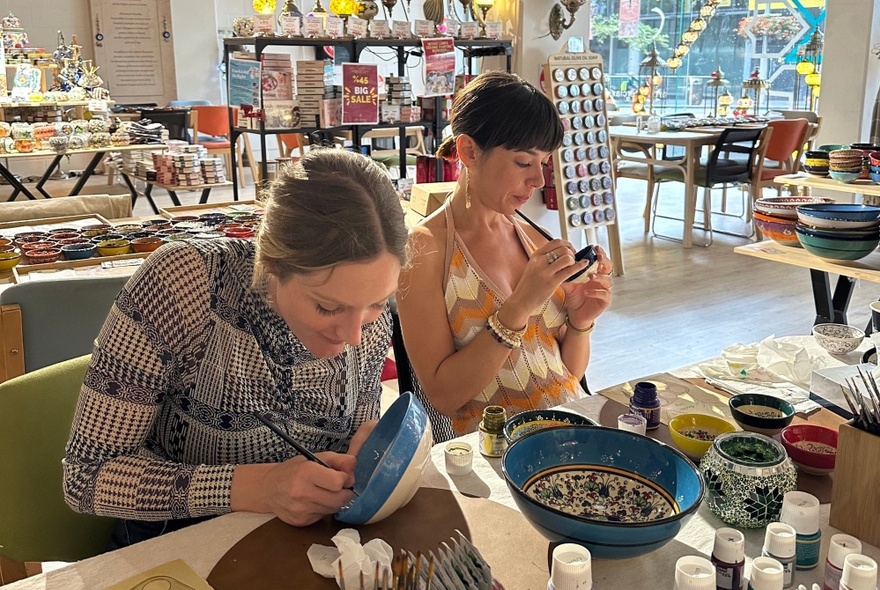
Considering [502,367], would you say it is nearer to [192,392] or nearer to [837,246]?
[192,392]

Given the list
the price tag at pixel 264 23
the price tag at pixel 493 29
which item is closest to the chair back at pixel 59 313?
the price tag at pixel 264 23

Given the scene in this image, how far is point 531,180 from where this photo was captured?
1934mm

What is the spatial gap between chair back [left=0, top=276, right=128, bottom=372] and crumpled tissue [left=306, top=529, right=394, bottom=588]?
1.42 m

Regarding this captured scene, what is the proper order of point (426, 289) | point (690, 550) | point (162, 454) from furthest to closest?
point (426, 289), point (162, 454), point (690, 550)

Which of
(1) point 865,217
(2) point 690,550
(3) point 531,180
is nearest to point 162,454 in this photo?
(2) point 690,550

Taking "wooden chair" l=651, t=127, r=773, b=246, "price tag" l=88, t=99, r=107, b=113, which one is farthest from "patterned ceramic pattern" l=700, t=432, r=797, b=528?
"price tag" l=88, t=99, r=107, b=113

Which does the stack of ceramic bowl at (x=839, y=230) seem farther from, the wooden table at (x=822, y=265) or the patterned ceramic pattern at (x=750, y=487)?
the patterned ceramic pattern at (x=750, y=487)

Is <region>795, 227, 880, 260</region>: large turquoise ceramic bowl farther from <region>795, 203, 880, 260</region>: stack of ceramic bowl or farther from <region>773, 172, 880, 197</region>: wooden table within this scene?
<region>773, 172, 880, 197</region>: wooden table

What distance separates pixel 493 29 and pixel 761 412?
396 cm

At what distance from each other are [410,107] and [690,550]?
13.0 feet

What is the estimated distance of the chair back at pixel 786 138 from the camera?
6.59 m

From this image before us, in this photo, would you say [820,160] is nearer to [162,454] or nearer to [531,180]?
[531,180]

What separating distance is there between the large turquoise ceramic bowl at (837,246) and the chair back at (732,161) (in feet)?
13.5

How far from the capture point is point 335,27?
459 cm
